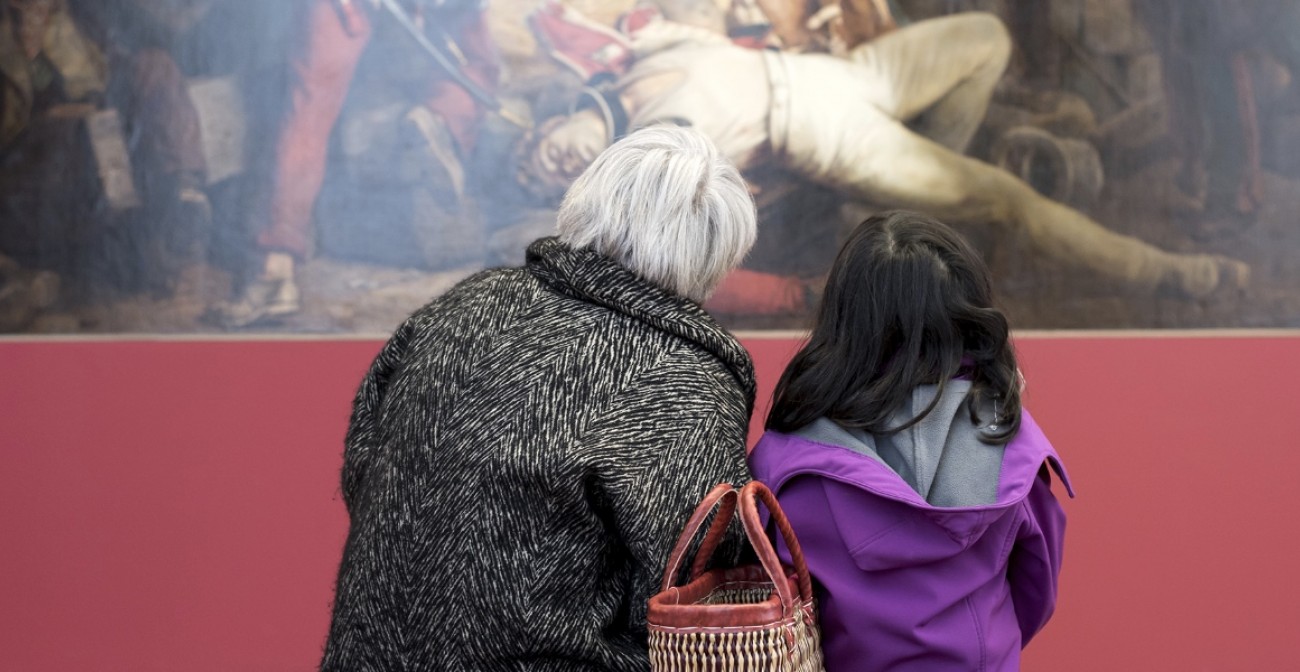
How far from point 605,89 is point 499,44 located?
1.29 feet

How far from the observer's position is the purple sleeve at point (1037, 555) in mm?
2082

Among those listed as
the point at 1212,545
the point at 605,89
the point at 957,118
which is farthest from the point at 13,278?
the point at 1212,545

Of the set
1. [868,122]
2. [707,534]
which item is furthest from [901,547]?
[868,122]

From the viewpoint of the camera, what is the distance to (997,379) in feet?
6.57

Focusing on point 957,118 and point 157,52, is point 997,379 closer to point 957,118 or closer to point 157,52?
point 957,118

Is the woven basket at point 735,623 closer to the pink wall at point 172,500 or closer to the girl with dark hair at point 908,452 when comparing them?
the girl with dark hair at point 908,452

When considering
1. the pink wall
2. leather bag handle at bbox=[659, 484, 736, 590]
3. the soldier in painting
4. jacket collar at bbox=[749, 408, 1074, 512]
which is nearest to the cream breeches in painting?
the pink wall

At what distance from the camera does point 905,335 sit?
1.99 meters

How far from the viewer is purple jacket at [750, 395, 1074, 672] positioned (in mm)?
1908

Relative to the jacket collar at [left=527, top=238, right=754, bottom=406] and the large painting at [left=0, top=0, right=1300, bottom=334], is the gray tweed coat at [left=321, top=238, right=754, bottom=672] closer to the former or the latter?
the jacket collar at [left=527, top=238, right=754, bottom=406]

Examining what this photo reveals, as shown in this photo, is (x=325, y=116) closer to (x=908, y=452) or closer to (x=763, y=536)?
(x=908, y=452)

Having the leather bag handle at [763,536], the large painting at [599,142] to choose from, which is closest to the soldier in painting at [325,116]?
the large painting at [599,142]

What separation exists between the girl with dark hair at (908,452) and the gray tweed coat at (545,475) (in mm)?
144

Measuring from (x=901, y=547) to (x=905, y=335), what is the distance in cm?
32
